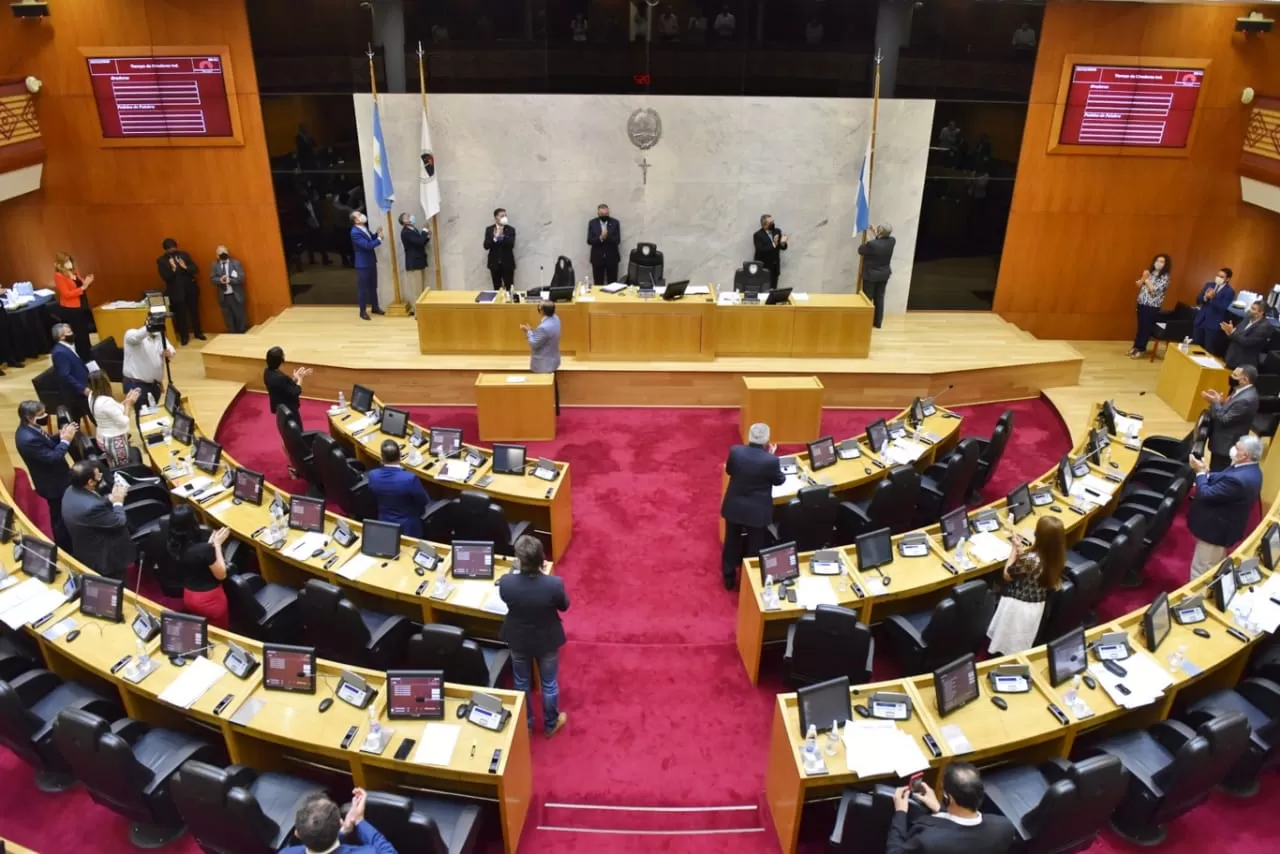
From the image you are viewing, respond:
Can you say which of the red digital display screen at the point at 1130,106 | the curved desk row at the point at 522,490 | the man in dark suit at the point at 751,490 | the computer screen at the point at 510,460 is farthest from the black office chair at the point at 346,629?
the red digital display screen at the point at 1130,106

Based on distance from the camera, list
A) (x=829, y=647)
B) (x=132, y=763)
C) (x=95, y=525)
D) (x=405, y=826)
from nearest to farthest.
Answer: (x=405, y=826), (x=132, y=763), (x=829, y=647), (x=95, y=525)

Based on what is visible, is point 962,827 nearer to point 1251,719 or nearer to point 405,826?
point 405,826

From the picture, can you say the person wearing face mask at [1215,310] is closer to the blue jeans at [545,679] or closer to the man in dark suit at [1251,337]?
the man in dark suit at [1251,337]

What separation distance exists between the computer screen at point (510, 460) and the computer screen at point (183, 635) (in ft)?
10.3

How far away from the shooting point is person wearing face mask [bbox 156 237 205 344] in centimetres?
1280

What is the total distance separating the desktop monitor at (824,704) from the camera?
514 cm

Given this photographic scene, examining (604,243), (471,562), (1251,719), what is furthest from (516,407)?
(1251,719)

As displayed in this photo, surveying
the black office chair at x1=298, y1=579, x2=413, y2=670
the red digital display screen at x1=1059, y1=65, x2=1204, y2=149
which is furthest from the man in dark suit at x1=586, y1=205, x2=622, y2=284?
the black office chair at x1=298, y1=579, x2=413, y2=670

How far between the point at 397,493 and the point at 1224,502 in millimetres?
6577

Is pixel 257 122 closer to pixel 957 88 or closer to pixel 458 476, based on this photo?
pixel 458 476

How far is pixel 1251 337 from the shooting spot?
33.7 ft

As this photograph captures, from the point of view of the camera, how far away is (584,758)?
19.9 feet

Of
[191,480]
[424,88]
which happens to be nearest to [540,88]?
[424,88]

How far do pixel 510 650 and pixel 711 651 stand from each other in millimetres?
1812
